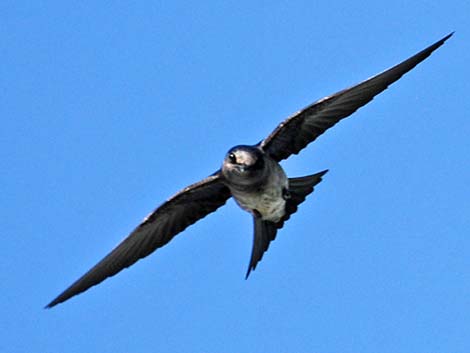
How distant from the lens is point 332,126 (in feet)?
66.2

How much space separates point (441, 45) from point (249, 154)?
291 centimetres

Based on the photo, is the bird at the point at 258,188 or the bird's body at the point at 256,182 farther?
the bird at the point at 258,188

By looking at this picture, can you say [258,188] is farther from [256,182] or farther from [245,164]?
[245,164]

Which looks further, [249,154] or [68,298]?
[68,298]

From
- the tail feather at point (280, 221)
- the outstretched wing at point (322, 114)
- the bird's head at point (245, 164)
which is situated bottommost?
the tail feather at point (280, 221)

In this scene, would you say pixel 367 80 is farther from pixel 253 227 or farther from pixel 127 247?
pixel 127 247

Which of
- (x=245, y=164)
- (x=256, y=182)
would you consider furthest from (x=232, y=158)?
(x=256, y=182)

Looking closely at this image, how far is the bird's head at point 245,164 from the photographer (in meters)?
19.3

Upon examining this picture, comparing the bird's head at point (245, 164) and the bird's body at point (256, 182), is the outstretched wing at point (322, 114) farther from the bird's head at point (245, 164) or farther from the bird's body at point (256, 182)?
the bird's head at point (245, 164)

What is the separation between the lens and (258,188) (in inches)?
769

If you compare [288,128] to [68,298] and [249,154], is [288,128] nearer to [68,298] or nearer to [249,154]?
[249,154]

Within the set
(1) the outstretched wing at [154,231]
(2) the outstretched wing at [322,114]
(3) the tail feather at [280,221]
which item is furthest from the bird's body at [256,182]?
(1) the outstretched wing at [154,231]

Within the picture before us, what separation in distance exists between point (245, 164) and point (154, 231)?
7.76 feet

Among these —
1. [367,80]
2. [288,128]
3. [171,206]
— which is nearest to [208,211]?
[171,206]
